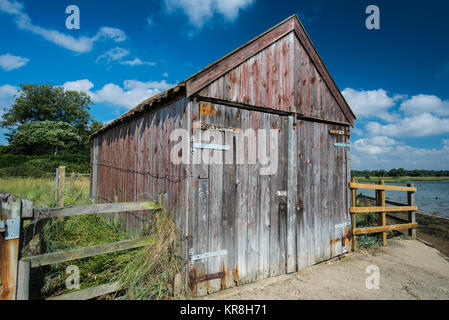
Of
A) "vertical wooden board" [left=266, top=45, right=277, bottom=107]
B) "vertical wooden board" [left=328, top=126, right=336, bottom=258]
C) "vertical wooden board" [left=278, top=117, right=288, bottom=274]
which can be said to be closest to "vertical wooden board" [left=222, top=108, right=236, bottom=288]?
"vertical wooden board" [left=266, top=45, right=277, bottom=107]

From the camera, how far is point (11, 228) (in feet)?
8.08

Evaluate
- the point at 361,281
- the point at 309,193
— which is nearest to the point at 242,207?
the point at 309,193

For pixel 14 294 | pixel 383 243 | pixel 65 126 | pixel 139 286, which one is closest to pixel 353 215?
pixel 383 243

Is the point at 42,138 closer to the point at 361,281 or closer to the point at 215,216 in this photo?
the point at 215,216

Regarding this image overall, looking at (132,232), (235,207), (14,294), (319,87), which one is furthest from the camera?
(319,87)

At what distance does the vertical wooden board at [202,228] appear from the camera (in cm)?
359

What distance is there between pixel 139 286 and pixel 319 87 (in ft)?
17.6

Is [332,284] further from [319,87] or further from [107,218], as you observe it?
[107,218]

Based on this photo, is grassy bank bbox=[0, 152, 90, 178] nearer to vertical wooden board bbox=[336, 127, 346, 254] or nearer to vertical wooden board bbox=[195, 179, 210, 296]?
vertical wooden board bbox=[195, 179, 210, 296]

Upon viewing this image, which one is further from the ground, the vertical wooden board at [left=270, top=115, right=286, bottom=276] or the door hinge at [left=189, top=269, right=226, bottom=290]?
the vertical wooden board at [left=270, top=115, right=286, bottom=276]

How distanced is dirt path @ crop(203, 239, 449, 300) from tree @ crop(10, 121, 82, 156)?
2955 cm

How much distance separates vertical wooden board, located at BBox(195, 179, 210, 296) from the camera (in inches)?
141

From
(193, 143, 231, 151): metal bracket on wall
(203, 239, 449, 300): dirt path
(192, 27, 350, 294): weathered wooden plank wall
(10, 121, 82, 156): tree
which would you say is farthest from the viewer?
(10, 121, 82, 156): tree
